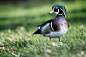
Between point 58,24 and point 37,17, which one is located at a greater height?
point 58,24

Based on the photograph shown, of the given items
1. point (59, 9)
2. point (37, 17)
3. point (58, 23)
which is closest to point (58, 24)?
point (58, 23)

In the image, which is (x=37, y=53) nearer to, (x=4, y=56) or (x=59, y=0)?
(x=4, y=56)

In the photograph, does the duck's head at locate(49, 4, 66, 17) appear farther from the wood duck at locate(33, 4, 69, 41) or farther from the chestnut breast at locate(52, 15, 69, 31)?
the chestnut breast at locate(52, 15, 69, 31)

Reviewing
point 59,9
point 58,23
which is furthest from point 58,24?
point 59,9

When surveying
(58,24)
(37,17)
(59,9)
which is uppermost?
(59,9)

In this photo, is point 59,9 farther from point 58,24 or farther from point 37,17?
point 37,17

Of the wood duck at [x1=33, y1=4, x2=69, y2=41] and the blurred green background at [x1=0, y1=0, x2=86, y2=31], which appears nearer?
the wood duck at [x1=33, y1=4, x2=69, y2=41]

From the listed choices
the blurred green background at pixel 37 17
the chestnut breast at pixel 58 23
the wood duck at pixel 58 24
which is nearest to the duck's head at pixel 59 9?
the wood duck at pixel 58 24

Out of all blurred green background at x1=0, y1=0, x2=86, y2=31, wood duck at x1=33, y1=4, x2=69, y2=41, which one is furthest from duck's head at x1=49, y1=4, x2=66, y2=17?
blurred green background at x1=0, y1=0, x2=86, y2=31

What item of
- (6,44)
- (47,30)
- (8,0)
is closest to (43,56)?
(47,30)

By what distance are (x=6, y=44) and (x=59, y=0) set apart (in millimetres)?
10005

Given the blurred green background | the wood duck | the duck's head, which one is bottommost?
the blurred green background

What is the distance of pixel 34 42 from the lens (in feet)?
13.6

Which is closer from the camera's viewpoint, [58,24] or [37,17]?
[58,24]
